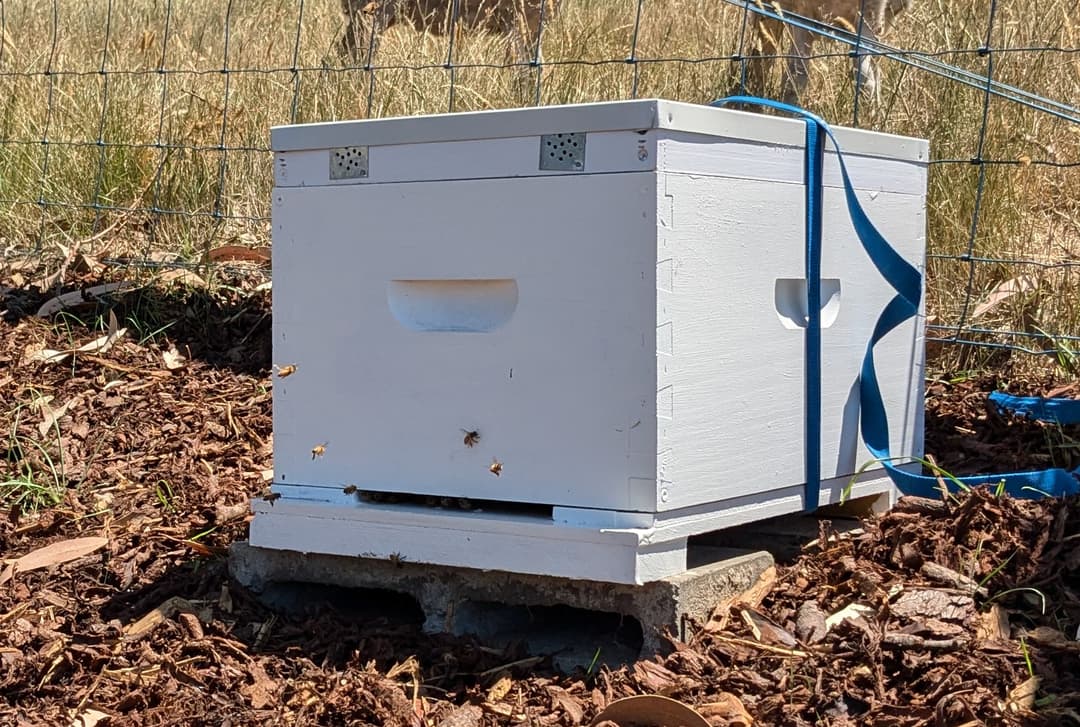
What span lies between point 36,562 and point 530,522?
1.32 m

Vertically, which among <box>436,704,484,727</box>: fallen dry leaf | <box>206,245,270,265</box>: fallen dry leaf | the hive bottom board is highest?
<box>206,245,270,265</box>: fallen dry leaf

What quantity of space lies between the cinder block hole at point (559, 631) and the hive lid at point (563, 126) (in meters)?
0.89

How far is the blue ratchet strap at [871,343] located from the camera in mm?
2562

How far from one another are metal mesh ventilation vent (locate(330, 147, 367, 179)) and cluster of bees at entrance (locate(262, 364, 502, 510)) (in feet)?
1.28

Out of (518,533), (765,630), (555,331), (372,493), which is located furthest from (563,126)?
(765,630)

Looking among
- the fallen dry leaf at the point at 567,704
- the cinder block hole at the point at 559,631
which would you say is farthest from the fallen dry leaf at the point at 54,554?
the fallen dry leaf at the point at 567,704

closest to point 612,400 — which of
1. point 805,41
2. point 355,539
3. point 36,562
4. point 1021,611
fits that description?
point 355,539

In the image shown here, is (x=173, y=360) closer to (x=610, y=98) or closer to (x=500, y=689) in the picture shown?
(x=610, y=98)

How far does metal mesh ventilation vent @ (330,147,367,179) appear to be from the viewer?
252cm

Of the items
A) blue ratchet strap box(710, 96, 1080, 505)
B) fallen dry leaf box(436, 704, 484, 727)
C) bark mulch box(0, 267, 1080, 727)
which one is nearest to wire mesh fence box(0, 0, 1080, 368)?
bark mulch box(0, 267, 1080, 727)

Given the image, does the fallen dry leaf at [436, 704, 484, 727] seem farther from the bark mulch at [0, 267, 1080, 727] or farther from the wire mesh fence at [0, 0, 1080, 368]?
the wire mesh fence at [0, 0, 1080, 368]

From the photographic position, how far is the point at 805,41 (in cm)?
551

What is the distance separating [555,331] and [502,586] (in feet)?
1.66

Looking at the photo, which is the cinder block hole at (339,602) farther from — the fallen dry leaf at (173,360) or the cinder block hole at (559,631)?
the fallen dry leaf at (173,360)
